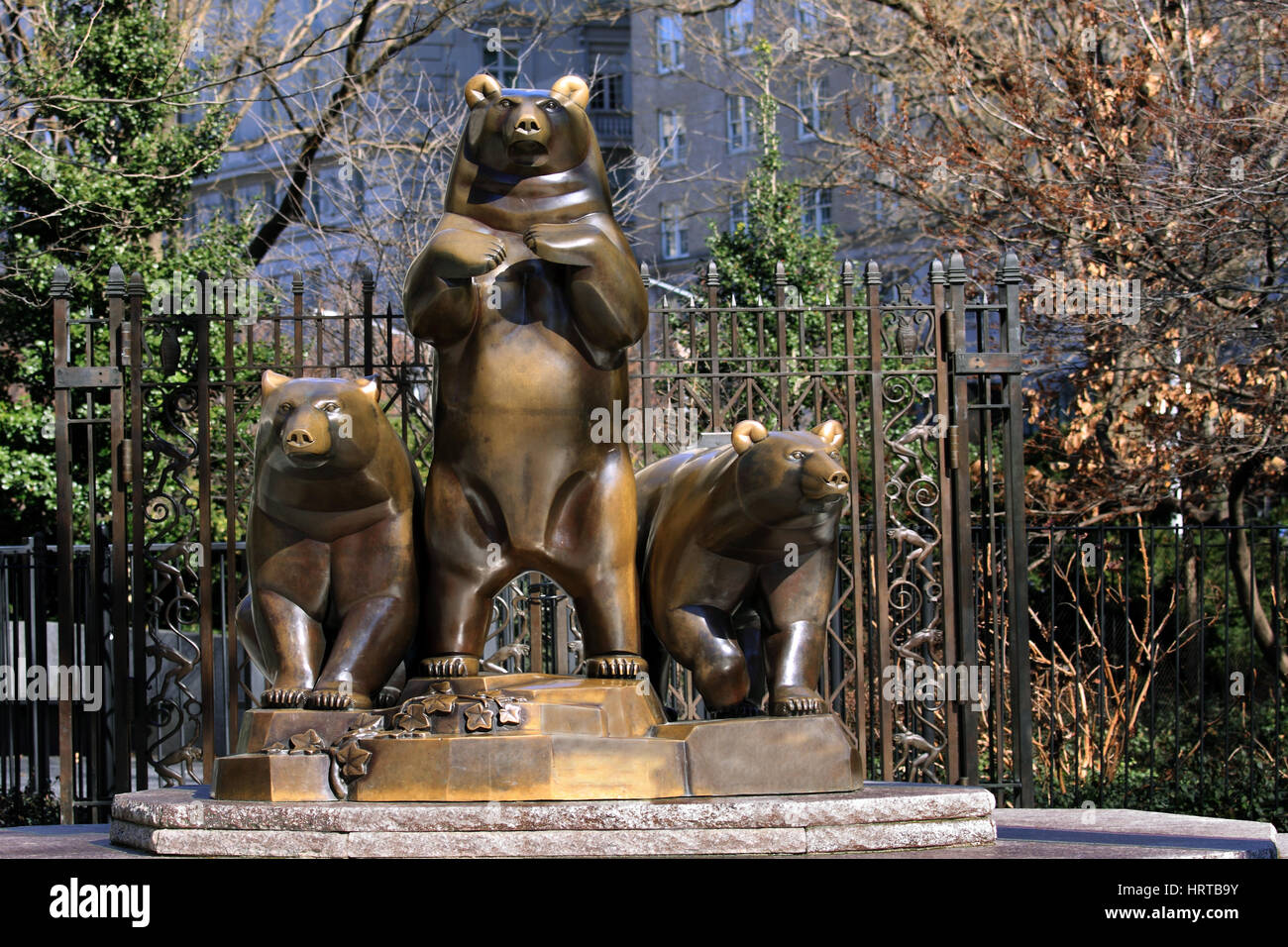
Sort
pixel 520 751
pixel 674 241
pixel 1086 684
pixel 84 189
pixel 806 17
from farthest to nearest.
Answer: pixel 674 241 → pixel 806 17 → pixel 84 189 → pixel 1086 684 → pixel 520 751

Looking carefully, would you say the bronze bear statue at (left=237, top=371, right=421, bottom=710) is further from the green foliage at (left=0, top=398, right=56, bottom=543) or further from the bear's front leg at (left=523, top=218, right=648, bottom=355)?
the green foliage at (left=0, top=398, right=56, bottom=543)

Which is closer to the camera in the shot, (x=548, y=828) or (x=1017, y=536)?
(x=548, y=828)

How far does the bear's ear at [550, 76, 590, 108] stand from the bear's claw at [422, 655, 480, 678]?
191 cm

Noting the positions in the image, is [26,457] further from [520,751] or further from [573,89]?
[520,751]

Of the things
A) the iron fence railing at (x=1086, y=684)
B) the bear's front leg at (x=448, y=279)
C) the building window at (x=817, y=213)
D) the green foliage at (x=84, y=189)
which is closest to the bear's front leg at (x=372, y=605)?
the bear's front leg at (x=448, y=279)

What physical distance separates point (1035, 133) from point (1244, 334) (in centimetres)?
250

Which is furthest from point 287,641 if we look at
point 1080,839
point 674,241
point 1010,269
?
point 674,241

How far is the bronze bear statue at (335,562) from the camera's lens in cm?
474

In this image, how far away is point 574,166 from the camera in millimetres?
4984

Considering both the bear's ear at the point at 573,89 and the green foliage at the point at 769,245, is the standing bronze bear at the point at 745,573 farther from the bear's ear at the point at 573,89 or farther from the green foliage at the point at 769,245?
the green foliage at the point at 769,245

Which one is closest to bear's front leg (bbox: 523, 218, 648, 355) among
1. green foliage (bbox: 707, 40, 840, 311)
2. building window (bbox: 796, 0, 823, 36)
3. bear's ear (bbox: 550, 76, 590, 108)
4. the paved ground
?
bear's ear (bbox: 550, 76, 590, 108)

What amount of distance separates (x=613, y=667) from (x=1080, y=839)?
66.3 inches

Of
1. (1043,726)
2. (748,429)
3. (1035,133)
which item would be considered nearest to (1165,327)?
(1035,133)

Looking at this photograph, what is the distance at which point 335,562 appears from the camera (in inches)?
192
